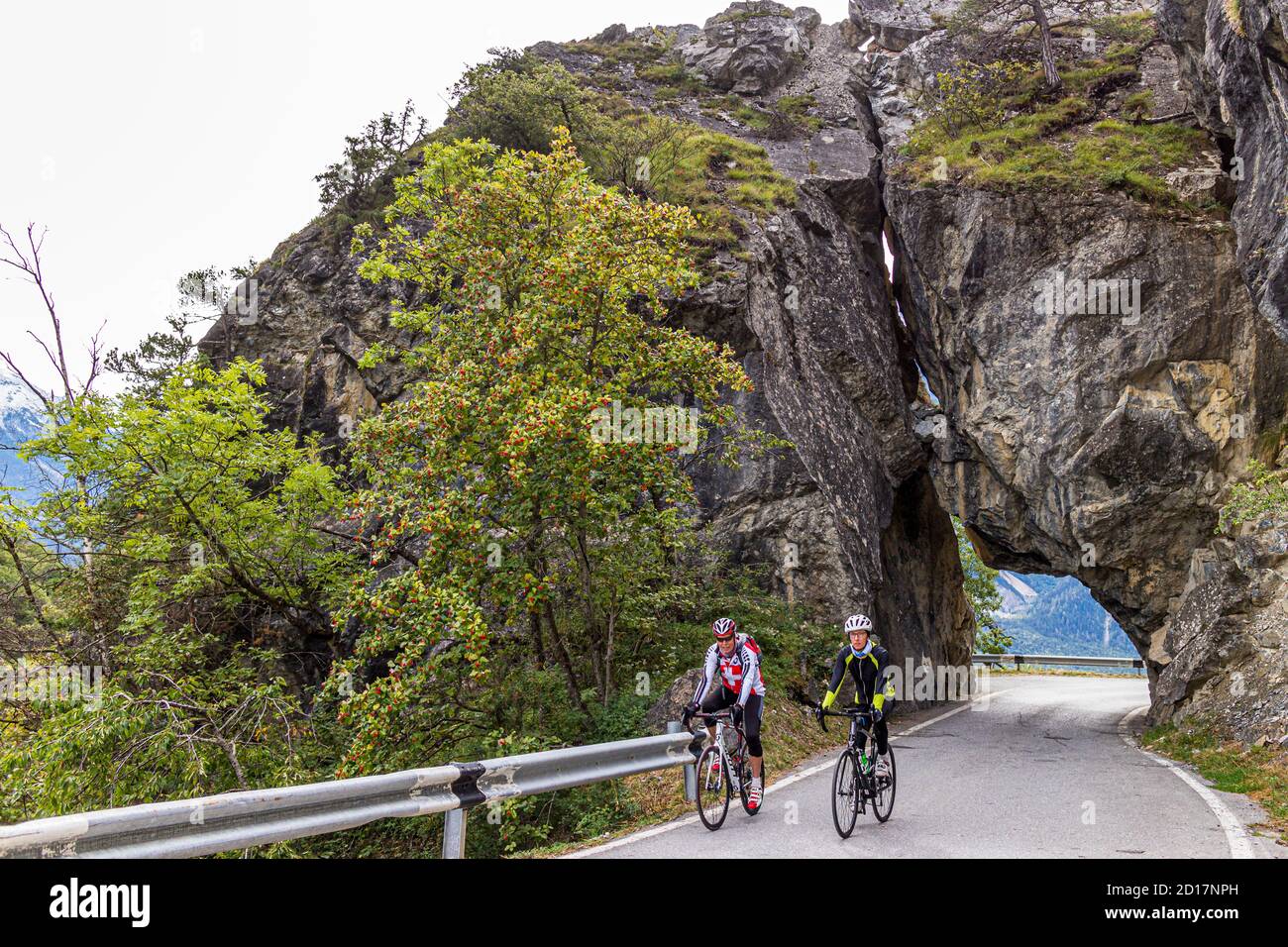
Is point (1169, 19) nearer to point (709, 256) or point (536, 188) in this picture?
point (709, 256)

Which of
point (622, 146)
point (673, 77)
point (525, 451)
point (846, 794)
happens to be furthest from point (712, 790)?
point (673, 77)

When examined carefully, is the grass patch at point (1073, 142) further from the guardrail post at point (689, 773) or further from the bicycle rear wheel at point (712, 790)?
the bicycle rear wheel at point (712, 790)

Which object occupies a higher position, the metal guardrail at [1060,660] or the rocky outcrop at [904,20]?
the rocky outcrop at [904,20]

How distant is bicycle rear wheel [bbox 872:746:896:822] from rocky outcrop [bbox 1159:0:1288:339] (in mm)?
12408

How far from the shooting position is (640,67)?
36781mm

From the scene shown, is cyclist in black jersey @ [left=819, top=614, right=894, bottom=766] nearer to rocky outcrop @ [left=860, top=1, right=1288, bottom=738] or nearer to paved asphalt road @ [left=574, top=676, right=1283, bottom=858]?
paved asphalt road @ [left=574, top=676, right=1283, bottom=858]

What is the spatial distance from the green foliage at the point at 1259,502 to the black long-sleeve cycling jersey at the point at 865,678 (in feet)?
33.1

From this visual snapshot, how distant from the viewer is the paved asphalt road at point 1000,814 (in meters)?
6.82

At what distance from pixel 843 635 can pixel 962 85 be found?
19.0 m

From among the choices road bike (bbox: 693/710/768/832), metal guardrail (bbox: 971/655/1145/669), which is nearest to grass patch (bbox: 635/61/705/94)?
metal guardrail (bbox: 971/655/1145/669)

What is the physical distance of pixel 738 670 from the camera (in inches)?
334

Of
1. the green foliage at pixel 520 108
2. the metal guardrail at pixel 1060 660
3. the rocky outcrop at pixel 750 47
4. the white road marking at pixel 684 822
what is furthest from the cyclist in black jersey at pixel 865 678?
the metal guardrail at pixel 1060 660

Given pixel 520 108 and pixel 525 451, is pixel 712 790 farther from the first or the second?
pixel 520 108
